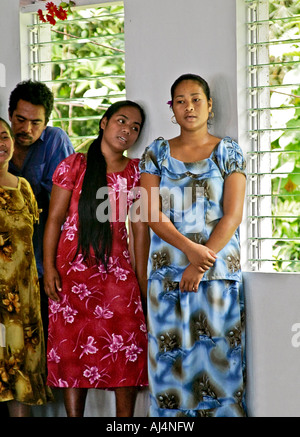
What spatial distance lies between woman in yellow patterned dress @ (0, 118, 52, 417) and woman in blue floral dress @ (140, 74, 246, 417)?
1.78 ft

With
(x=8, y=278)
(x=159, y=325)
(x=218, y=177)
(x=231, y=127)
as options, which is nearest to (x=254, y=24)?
(x=231, y=127)

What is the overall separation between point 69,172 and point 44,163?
25 cm

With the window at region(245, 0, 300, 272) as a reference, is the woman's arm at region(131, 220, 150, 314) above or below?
below

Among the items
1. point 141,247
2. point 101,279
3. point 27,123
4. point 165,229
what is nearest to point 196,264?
point 165,229

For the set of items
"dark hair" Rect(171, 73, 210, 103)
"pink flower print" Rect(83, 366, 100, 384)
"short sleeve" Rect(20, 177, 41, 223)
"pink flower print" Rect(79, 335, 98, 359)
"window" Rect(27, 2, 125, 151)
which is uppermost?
"window" Rect(27, 2, 125, 151)

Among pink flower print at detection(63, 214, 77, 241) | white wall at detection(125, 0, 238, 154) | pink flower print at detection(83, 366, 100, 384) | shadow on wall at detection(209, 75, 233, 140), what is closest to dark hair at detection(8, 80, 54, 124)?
white wall at detection(125, 0, 238, 154)

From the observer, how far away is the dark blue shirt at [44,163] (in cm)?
318

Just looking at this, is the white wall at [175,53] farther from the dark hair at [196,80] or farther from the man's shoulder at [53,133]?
the man's shoulder at [53,133]

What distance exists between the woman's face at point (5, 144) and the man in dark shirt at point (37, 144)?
10 centimetres

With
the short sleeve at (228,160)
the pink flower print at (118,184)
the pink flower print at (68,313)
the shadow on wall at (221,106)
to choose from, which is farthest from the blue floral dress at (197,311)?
the pink flower print at (68,313)

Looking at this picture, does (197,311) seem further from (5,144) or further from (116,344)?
(5,144)

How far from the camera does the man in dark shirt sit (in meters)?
3.18

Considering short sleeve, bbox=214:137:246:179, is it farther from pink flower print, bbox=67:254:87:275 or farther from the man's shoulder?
the man's shoulder

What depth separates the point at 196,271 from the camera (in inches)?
105
